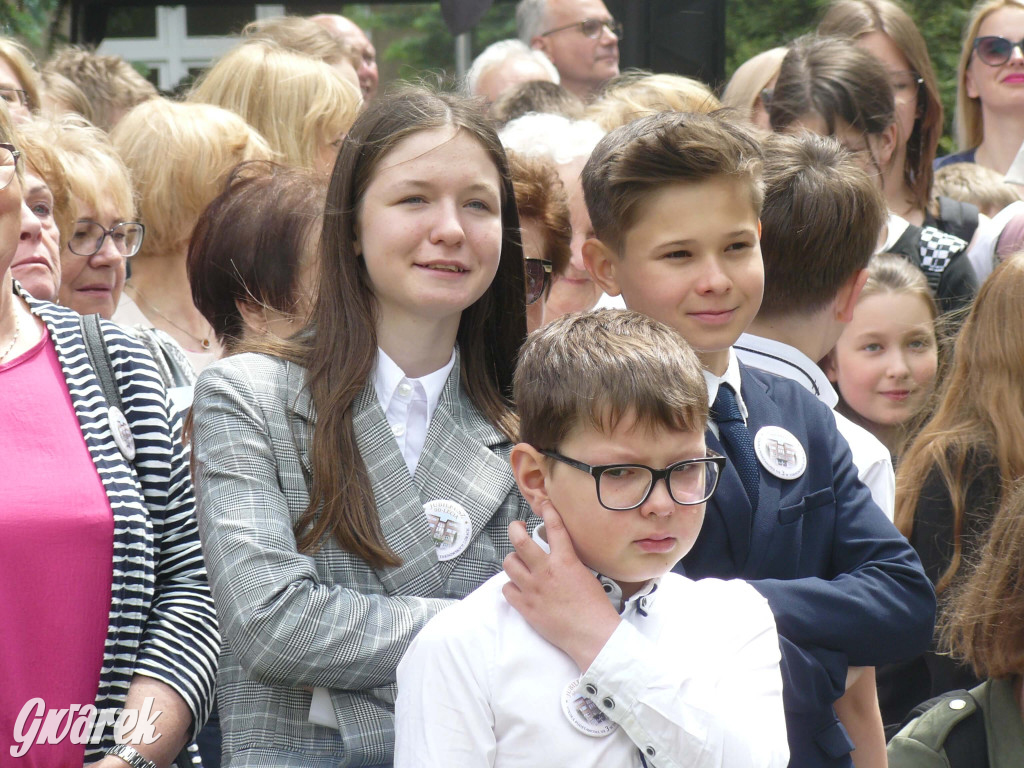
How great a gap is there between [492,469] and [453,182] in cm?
58

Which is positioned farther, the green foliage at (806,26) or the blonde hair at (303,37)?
the green foliage at (806,26)

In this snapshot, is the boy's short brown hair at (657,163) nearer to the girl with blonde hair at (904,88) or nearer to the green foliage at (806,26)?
the girl with blonde hair at (904,88)

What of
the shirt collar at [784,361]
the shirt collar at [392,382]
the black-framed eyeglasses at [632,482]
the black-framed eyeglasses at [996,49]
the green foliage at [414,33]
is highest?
the black-framed eyeglasses at [996,49]

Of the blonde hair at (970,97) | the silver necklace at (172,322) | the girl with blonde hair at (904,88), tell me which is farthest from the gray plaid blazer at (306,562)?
the blonde hair at (970,97)

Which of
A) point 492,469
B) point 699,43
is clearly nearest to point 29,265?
point 492,469

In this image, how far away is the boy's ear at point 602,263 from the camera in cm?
277

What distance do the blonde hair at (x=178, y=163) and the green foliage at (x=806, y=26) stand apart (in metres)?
6.06

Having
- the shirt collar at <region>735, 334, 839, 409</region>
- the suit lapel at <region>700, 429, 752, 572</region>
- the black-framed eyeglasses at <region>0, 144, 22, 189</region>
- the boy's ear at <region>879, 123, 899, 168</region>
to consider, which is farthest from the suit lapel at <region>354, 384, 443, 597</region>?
the boy's ear at <region>879, 123, 899, 168</region>

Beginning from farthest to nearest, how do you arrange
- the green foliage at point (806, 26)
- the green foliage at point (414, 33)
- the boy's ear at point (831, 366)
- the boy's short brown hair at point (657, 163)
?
the green foliage at point (414, 33) < the green foliage at point (806, 26) < the boy's ear at point (831, 366) < the boy's short brown hair at point (657, 163)

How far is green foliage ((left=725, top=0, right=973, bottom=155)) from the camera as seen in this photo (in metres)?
9.73

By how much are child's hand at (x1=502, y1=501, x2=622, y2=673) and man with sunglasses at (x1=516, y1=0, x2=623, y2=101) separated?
16.4ft

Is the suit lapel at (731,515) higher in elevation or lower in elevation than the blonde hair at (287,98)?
lower

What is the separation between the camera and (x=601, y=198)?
2729 millimetres

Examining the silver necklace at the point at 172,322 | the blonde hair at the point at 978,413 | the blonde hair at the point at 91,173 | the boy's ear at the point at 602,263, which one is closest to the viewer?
the boy's ear at the point at 602,263
